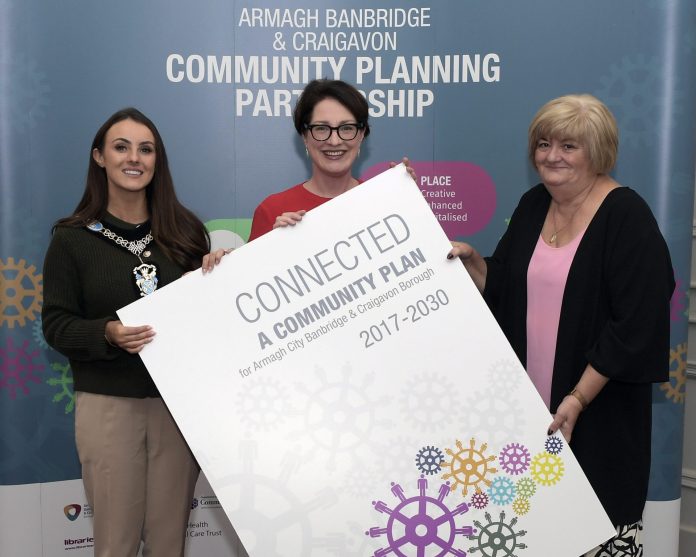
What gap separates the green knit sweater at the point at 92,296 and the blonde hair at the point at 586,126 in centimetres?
115

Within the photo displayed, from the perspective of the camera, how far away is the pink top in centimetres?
196

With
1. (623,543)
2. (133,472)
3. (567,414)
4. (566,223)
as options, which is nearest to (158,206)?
(133,472)

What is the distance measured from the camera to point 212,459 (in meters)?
1.91

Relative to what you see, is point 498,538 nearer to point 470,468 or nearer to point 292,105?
point 470,468

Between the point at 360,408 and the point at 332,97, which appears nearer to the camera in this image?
the point at 360,408

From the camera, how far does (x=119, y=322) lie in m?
2.02

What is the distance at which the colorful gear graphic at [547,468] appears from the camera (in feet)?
6.27

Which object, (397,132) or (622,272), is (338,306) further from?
(397,132)

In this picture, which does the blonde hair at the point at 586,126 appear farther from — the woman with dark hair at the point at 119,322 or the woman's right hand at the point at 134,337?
the woman's right hand at the point at 134,337

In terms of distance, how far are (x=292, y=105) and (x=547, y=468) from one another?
5.33 feet

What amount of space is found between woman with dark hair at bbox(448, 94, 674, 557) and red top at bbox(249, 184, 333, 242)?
0.48 meters

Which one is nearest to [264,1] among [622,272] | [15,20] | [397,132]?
[397,132]

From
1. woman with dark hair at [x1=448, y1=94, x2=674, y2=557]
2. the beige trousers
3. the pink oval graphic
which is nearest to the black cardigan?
woman with dark hair at [x1=448, y1=94, x2=674, y2=557]

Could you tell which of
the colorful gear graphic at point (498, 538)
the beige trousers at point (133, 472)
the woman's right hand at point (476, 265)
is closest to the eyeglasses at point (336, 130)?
the woman's right hand at point (476, 265)
